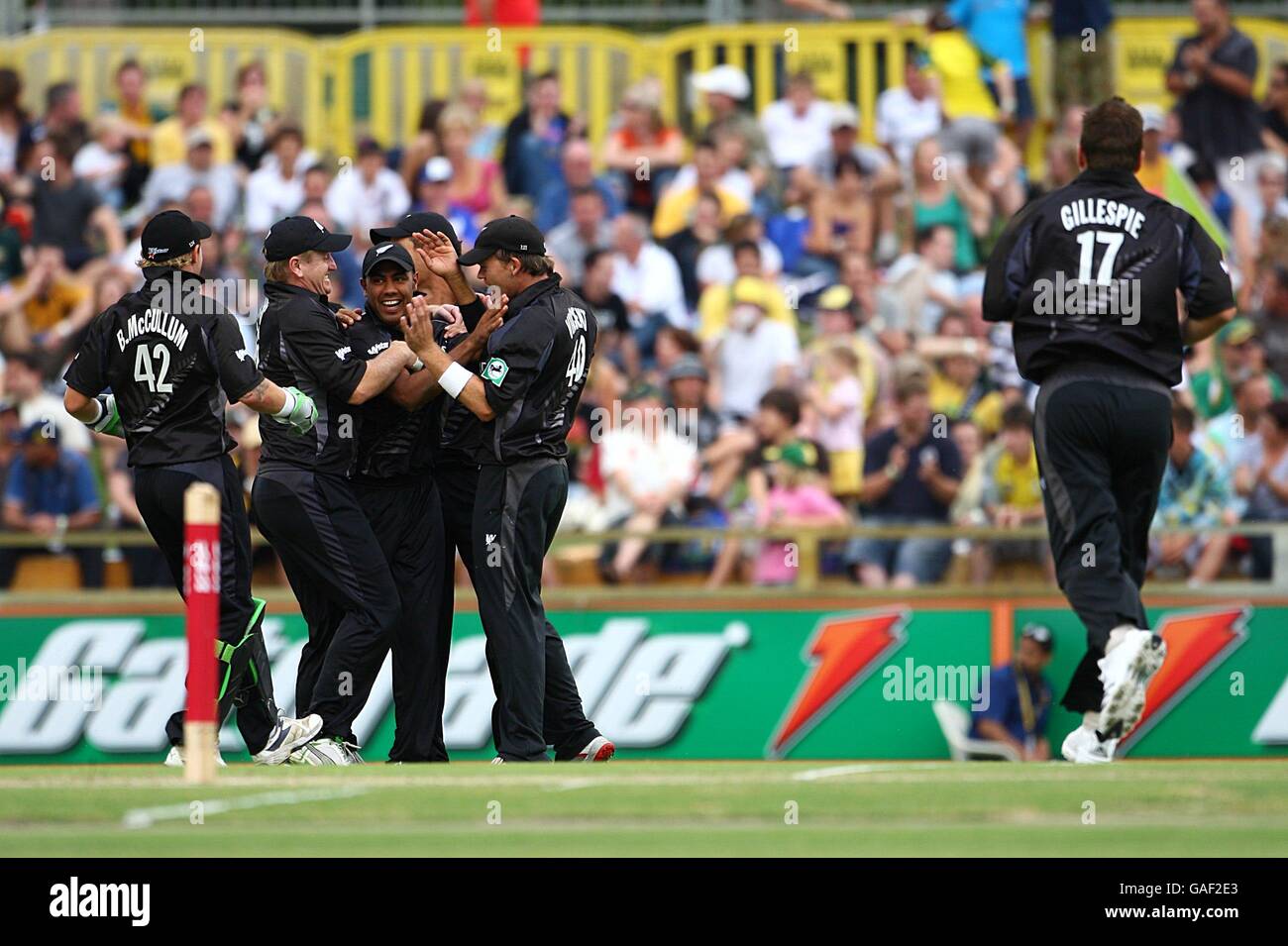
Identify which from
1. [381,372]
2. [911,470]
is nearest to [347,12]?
[911,470]

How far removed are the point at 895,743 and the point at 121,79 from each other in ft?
31.4

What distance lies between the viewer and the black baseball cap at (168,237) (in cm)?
1026

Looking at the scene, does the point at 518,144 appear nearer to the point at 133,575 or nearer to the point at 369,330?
the point at 133,575

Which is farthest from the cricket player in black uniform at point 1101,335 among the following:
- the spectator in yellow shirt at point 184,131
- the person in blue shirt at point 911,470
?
the spectator in yellow shirt at point 184,131

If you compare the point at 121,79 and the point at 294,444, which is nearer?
the point at 294,444

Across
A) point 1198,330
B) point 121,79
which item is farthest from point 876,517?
point 121,79

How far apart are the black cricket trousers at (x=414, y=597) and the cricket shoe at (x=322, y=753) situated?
0.38 metres

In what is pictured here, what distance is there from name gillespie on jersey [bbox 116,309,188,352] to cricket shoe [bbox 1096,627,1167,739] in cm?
444

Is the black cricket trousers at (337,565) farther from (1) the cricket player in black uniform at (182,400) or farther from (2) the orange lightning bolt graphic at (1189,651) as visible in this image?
(2) the orange lightning bolt graphic at (1189,651)

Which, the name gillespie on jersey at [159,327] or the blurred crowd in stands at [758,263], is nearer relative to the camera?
the name gillespie on jersey at [159,327]

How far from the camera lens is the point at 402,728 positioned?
11.1 m

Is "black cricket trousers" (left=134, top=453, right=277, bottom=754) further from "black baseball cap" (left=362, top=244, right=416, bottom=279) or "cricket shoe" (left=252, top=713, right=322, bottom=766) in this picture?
"black baseball cap" (left=362, top=244, right=416, bottom=279)

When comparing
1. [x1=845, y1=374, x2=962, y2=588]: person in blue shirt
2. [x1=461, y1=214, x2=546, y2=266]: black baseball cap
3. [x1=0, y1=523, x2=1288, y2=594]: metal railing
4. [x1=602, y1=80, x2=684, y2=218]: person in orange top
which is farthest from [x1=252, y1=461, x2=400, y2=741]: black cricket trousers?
[x1=602, y1=80, x2=684, y2=218]: person in orange top

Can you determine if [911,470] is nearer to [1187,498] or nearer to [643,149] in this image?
[1187,498]
